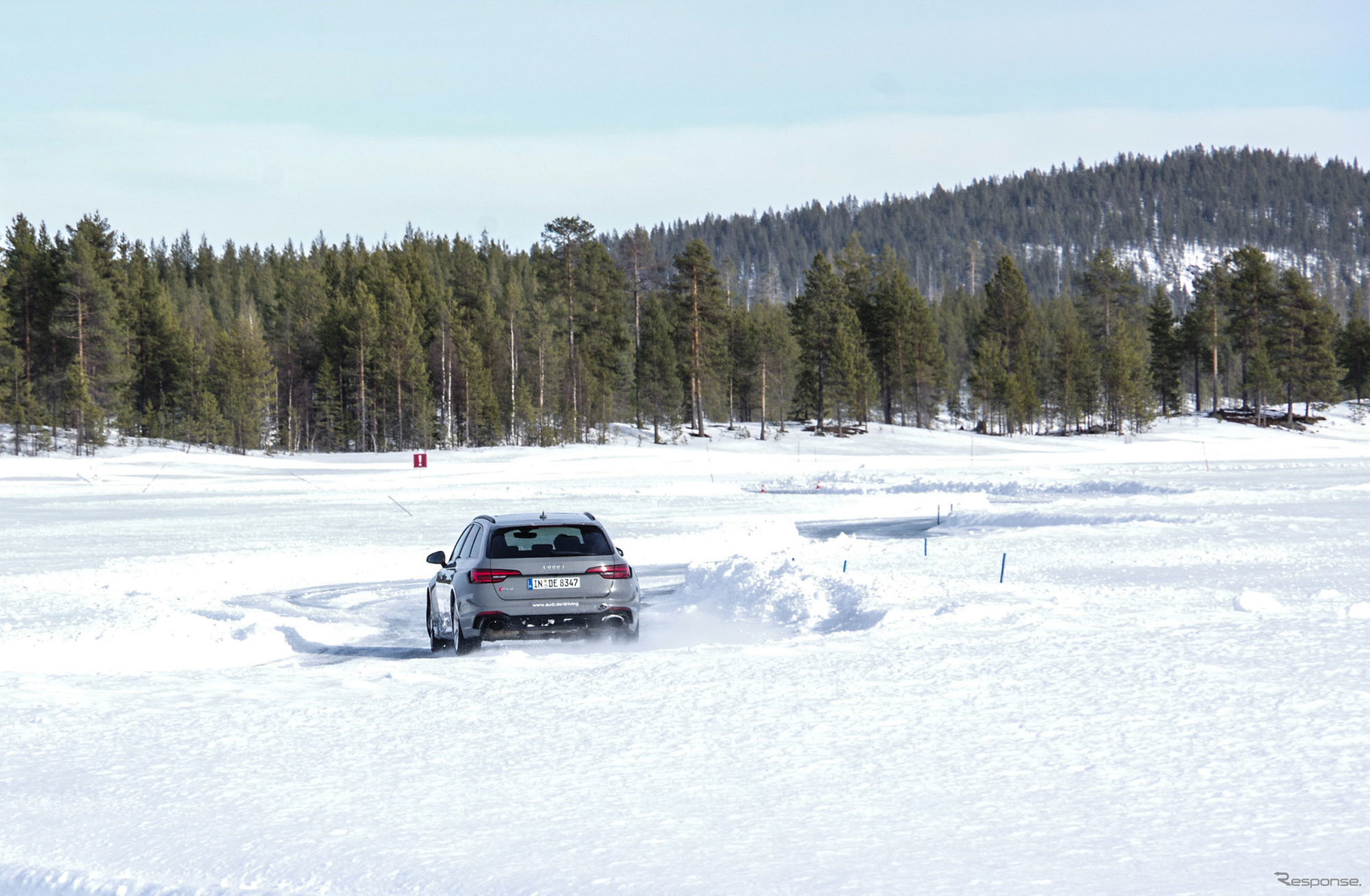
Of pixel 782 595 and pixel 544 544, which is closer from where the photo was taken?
pixel 544 544

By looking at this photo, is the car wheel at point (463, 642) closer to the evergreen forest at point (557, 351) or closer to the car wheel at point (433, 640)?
the car wheel at point (433, 640)

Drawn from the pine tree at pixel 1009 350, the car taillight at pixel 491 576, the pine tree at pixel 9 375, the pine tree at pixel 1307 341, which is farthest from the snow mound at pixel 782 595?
the pine tree at pixel 1307 341

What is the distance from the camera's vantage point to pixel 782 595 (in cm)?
1427

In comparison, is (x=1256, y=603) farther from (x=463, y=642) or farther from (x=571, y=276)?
(x=571, y=276)

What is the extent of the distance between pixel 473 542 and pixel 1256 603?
787cm

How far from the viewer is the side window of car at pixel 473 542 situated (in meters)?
11.9

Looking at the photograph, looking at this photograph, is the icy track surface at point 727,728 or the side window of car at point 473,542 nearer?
the icy track surface at point 727,728

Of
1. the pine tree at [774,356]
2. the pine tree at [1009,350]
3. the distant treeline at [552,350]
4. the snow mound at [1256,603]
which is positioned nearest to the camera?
the snow mound at [1256,603]

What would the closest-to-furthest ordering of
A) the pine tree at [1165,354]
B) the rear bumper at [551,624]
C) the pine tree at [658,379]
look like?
the rear bumper at [551,624]
the pine tree at [658,379]
the pine tree at [1165,354]

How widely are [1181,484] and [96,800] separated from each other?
1362 inches

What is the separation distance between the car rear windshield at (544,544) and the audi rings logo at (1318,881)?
7610mm

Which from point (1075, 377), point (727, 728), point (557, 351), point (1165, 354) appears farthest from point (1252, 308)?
point (727, 728)

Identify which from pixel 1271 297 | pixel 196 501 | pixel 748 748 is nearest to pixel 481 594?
pixel 748 748

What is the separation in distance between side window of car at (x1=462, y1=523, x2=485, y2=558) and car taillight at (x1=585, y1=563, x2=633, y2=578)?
1226 mm
